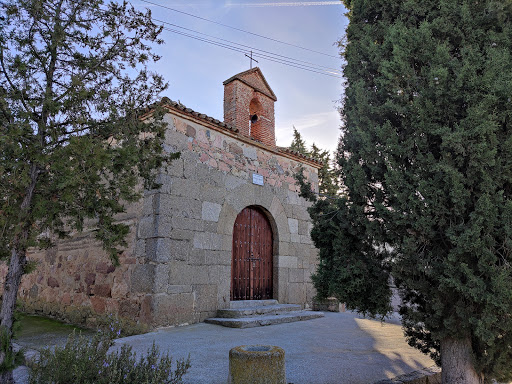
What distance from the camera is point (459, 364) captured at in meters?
2.88

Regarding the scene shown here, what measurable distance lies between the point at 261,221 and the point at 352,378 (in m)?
4.36

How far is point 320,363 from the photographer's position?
3.62 metres

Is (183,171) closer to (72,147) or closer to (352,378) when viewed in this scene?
(72,147)

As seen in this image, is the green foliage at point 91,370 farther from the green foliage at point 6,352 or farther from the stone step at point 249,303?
the stone step at point 249,303

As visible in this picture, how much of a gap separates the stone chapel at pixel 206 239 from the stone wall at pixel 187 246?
2 centimetres

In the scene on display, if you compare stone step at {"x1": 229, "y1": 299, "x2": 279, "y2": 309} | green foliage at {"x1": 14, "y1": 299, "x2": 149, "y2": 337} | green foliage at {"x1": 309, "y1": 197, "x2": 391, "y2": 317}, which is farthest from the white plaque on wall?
green foliage at {"x1": 309, "y1": 197, "x2": 391, "y2": 317}

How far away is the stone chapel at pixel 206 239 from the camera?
5.46m

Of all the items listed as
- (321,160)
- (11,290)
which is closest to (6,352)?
(11,290)

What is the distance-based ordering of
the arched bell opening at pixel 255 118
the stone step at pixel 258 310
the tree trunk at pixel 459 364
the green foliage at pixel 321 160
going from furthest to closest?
the green foliage at pixel 321 160
the arched bell opening at pixel 255 118
the stone step at pixel 258 310
the tree trunk at pixel 459 364

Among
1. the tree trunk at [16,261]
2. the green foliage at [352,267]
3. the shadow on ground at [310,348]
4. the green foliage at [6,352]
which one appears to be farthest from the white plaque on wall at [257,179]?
→ the green foliage at [6,352]

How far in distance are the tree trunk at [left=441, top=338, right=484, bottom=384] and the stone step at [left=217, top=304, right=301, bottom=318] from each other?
345 centimetres

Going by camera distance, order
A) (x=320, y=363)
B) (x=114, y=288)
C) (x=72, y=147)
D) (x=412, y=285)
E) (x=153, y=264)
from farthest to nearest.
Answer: (x=114, y=288), (x=153, y=264), (x=320, y=363), (x=412, y=285), (x=72, y=147)

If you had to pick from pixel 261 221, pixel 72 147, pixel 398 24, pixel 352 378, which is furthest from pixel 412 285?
pixel 261 221

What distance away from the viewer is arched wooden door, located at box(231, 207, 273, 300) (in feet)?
22.0
